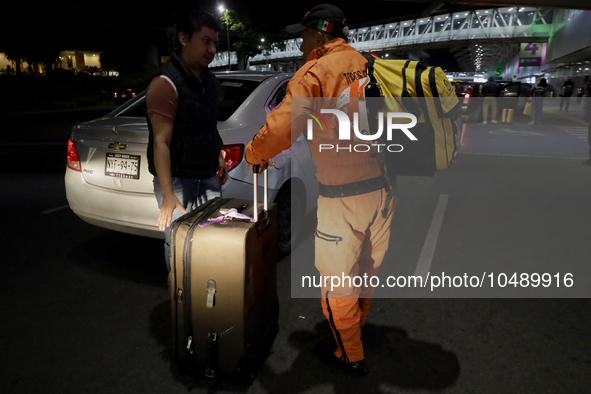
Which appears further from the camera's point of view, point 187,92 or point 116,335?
point 116,335

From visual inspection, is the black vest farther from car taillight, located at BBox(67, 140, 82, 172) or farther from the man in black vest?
car taillight, located at BBox(67, 140, 82, 172)

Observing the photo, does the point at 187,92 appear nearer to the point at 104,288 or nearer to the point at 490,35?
the point at 104,288

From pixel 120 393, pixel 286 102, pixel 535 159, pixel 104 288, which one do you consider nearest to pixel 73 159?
pixel 104 288

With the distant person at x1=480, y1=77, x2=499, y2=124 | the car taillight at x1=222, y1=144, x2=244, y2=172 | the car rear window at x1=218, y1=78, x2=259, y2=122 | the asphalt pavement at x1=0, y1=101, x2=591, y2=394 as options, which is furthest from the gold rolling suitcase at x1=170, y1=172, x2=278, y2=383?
the distant person at x1=480, y1=77, x2=499, y2=124

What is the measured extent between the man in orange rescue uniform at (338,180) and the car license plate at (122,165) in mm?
1511

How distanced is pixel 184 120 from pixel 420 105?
133cm

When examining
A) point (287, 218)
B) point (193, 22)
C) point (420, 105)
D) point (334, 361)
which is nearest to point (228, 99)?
point (287, 218)

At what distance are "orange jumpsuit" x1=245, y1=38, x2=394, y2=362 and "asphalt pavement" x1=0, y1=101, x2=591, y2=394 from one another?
1.45 ft

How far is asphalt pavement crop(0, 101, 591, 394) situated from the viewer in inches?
103

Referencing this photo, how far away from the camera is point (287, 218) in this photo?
4.30 metres

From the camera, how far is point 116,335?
3.05 m

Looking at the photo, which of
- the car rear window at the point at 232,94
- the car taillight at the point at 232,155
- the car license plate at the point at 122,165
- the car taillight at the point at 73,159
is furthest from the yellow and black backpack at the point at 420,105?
the car taillight at the point at 73,159

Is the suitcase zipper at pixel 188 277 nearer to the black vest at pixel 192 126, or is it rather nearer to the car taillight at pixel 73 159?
the black vest at pixel 192 126

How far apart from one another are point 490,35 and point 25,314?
5831 cm
